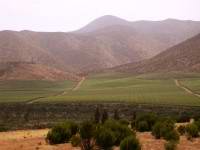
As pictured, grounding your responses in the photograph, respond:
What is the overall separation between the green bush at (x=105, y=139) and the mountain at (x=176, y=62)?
138 m

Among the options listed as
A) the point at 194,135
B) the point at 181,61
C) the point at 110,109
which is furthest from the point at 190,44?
the point at 194,135

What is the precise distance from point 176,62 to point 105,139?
15742 centimetres

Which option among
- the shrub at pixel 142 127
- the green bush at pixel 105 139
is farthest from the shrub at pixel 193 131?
the green bush at pixel 105 139

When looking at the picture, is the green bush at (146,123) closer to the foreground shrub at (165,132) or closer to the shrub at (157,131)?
the foreground shrub at (165,132)

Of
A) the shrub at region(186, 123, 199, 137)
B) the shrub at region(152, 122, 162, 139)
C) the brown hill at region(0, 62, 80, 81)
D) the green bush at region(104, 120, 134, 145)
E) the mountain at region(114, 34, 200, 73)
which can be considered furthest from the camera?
the mountain at region(114, 34, 200, 73)

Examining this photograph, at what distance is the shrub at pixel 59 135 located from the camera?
23.0 meters

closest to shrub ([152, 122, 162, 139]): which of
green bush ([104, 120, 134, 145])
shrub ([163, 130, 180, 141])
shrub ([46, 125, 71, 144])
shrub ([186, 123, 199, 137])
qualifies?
shrub ([163, 130, 180, 141])

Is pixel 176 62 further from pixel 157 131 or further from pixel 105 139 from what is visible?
pixel 105 139

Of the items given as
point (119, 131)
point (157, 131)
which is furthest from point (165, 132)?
point (119, 131)

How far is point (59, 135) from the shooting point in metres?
23.2

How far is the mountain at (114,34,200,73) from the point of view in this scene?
16566 cm

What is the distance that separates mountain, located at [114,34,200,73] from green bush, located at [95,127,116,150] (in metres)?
138

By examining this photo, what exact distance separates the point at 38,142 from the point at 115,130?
470 cm

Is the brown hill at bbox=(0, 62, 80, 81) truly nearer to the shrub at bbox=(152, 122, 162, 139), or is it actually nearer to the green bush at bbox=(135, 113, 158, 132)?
the green bush at bbox=(135, 113, 158, 132)
